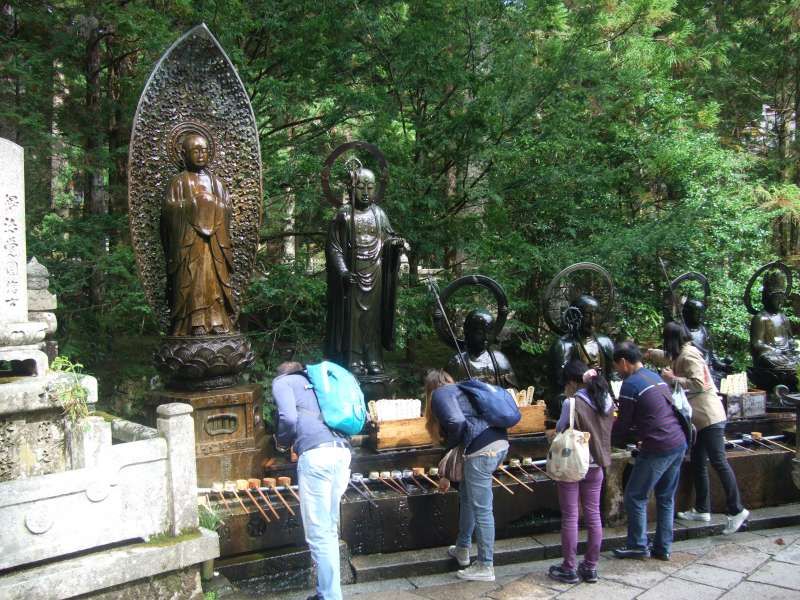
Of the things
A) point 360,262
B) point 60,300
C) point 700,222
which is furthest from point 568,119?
point 60,300

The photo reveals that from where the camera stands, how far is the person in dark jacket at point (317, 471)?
4582mm

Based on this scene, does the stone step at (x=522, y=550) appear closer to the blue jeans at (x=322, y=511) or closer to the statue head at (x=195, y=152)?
the blue jeans at (x=322, y=511)

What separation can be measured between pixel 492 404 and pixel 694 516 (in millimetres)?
2897

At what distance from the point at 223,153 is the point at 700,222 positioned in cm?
818

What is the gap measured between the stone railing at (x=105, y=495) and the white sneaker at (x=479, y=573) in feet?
6.83

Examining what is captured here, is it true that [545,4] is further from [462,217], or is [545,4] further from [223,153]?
[223,153]

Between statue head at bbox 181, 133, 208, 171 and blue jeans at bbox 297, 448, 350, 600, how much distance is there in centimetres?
327

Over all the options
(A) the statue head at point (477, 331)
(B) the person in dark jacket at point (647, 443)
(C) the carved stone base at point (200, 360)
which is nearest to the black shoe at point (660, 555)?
(B) the person in dark jacket at point (647, 443)

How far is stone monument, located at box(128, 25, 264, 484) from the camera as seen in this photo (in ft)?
21.2

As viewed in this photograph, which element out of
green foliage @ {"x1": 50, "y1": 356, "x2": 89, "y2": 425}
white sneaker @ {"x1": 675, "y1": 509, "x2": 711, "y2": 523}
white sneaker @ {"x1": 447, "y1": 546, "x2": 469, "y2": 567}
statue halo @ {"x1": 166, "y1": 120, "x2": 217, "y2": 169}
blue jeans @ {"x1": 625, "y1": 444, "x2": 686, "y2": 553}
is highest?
statue halo @ {"x1": 166, "y1": 120, "x2": 217, "y2": 169}

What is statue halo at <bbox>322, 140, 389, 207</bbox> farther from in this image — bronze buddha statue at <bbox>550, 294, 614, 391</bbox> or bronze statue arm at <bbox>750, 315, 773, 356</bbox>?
bronze statue arm at <bbox>750, 315, 773, 356</bbox>

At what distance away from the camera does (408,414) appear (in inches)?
272

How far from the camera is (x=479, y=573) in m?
5.45

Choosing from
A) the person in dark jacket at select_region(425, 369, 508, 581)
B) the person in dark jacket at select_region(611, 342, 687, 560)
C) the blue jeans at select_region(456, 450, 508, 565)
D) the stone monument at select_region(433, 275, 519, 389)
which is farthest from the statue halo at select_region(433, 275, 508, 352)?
the blue jeans at select_region(456, 450, 508, 565)
